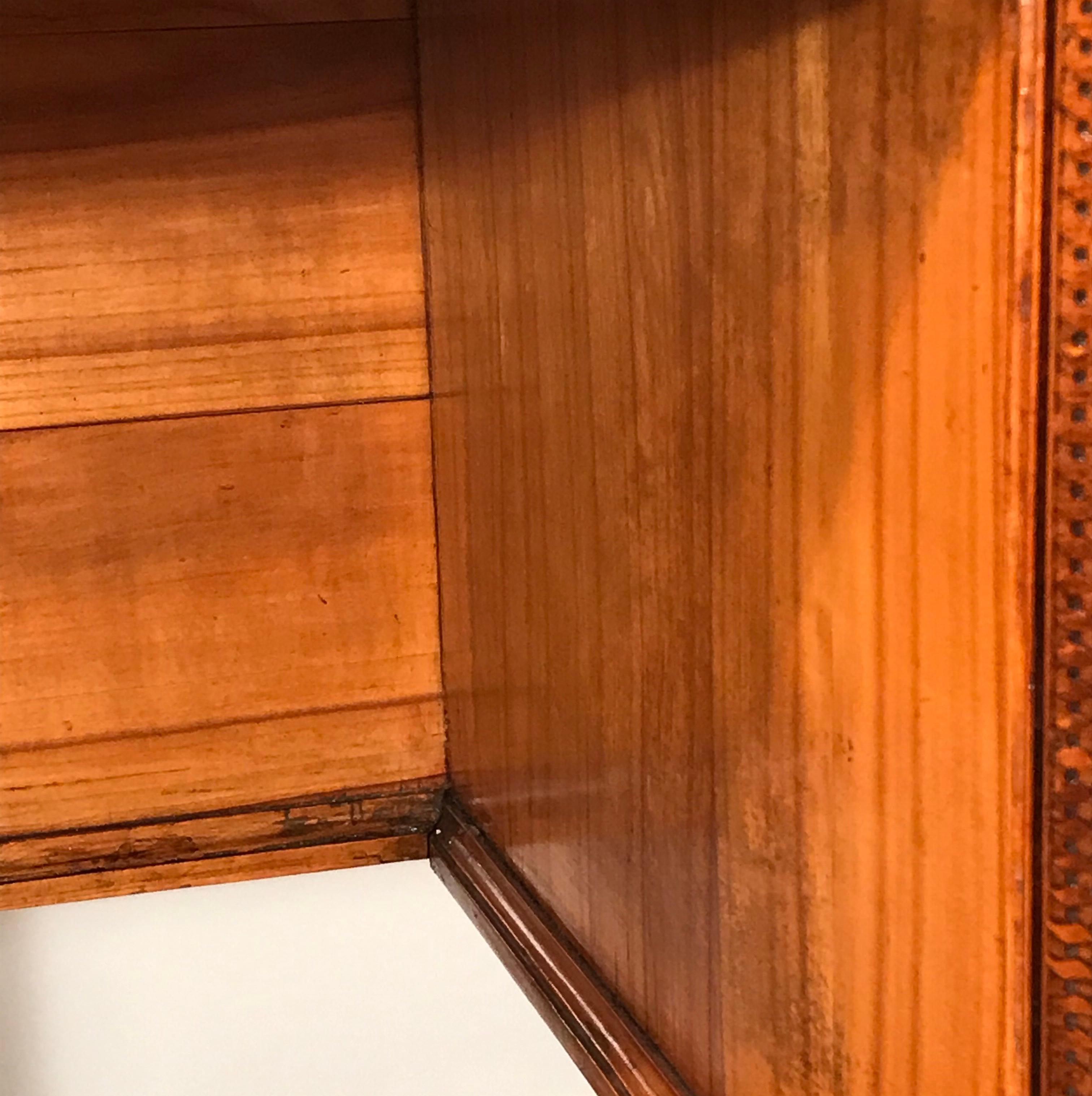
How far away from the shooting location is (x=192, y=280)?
2.64 feet

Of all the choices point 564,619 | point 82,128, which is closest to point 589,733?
point 564,619

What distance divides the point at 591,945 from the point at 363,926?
297 millimetres

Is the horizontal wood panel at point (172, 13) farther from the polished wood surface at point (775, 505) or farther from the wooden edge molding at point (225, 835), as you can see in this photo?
the wooden edge molding at point (225, 835)

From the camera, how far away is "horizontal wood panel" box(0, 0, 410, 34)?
0.76 meters

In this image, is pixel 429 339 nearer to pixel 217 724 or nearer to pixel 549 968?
pixel 217 724

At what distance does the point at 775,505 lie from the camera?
444 millimetres

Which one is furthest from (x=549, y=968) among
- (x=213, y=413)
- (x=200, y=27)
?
(x=200, y=27)

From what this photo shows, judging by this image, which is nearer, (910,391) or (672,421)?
(910,391)

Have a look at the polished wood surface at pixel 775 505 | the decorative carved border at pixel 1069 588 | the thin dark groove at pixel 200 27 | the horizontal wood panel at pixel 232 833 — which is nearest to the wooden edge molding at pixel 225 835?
the horizontal wood panel at pixel 232 833

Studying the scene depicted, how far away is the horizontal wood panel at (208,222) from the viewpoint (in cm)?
77

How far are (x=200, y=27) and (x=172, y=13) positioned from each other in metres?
0.02

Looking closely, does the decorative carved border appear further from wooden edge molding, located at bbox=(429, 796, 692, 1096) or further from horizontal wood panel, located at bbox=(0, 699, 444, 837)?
horizontal wood panel, located at bbox=(0, 699, 444, 837)

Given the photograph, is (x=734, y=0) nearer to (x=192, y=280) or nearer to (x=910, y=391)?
(x=910, y=391)

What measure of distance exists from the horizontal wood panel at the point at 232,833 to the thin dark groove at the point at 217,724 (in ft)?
0.16
